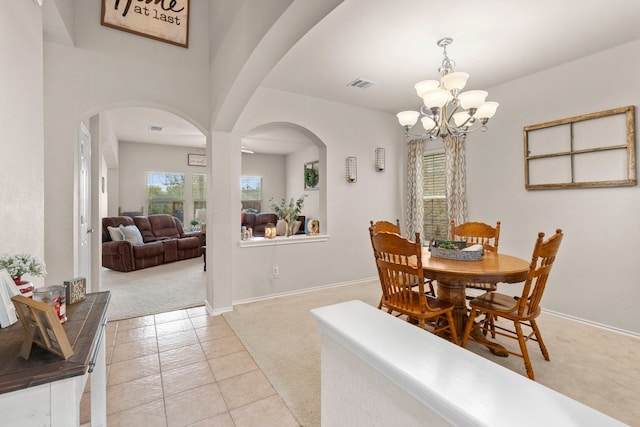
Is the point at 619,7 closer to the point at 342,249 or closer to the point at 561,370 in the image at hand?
the point at 561,370

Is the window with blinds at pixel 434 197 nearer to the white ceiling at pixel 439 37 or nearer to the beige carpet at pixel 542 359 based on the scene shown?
the white ceiling at pixel 439 37

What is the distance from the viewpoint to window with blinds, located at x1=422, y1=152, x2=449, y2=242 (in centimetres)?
458

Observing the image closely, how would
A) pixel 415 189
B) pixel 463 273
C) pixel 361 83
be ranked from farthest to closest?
pixel 415 189 → pixel 361 83 → pixel 463 273

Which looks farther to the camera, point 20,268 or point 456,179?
point 456,179

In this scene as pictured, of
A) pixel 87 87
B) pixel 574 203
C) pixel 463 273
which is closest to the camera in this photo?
pixel 463 273

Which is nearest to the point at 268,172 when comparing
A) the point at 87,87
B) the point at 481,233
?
the point at 87,87

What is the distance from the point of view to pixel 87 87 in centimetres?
283

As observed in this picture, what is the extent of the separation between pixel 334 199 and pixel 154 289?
3.02 meters

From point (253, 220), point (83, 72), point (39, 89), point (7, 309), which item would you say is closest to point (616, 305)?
point (7, 309)

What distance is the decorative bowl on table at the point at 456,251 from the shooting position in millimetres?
2469

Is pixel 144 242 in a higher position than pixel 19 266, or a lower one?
lower

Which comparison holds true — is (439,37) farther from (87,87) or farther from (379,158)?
(87,87)

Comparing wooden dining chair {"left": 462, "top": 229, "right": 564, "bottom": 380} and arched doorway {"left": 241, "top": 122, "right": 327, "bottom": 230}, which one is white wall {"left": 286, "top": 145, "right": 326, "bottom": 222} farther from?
wooden dining chair {"left": 462, "top": 229, "right": 564, "bottom": 380}

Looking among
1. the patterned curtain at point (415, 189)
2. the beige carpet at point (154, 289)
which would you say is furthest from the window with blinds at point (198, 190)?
the patterned curtain at point (415, 189)
